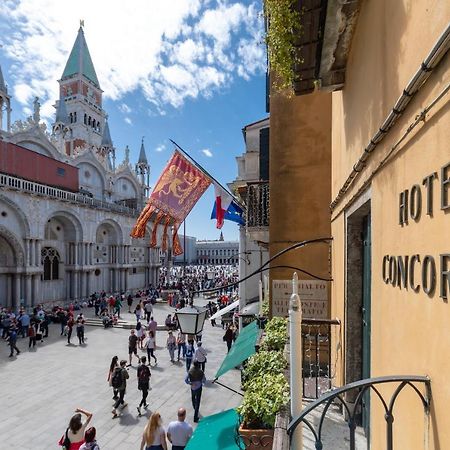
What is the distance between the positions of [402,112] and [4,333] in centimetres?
2226

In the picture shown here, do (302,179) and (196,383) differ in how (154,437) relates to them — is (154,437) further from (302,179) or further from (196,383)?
(302,179)

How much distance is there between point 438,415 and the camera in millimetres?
1824

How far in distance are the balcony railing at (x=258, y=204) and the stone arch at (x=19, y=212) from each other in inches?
804

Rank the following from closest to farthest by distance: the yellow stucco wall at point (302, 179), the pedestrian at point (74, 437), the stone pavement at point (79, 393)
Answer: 1. the pedestrian at point (74, 437)
2. the yellow stucco wall at point (302, 179)
3. the stone pavement at point (79, 393)

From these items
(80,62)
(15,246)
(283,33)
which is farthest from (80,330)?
(80,62)

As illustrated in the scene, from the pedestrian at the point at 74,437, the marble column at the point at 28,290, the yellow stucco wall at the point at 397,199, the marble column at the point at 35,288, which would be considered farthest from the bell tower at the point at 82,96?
the yellow stucco wall at the point at 397,199

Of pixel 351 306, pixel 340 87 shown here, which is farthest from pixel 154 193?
pixel 351 306

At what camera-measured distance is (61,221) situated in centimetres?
2983

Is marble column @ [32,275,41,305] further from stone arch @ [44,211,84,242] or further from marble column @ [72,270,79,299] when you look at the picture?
marble column @ [72,270,79,299]

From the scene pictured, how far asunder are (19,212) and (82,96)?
33.1 m

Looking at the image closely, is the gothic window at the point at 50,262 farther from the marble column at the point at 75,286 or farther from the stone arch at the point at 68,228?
the marble column at the point at 75,286

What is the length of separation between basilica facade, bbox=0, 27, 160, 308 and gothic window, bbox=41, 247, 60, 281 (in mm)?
87

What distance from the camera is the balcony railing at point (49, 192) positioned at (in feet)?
77.5

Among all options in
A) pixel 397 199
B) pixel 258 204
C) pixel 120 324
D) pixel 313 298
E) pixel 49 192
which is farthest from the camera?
pixel 49 192
